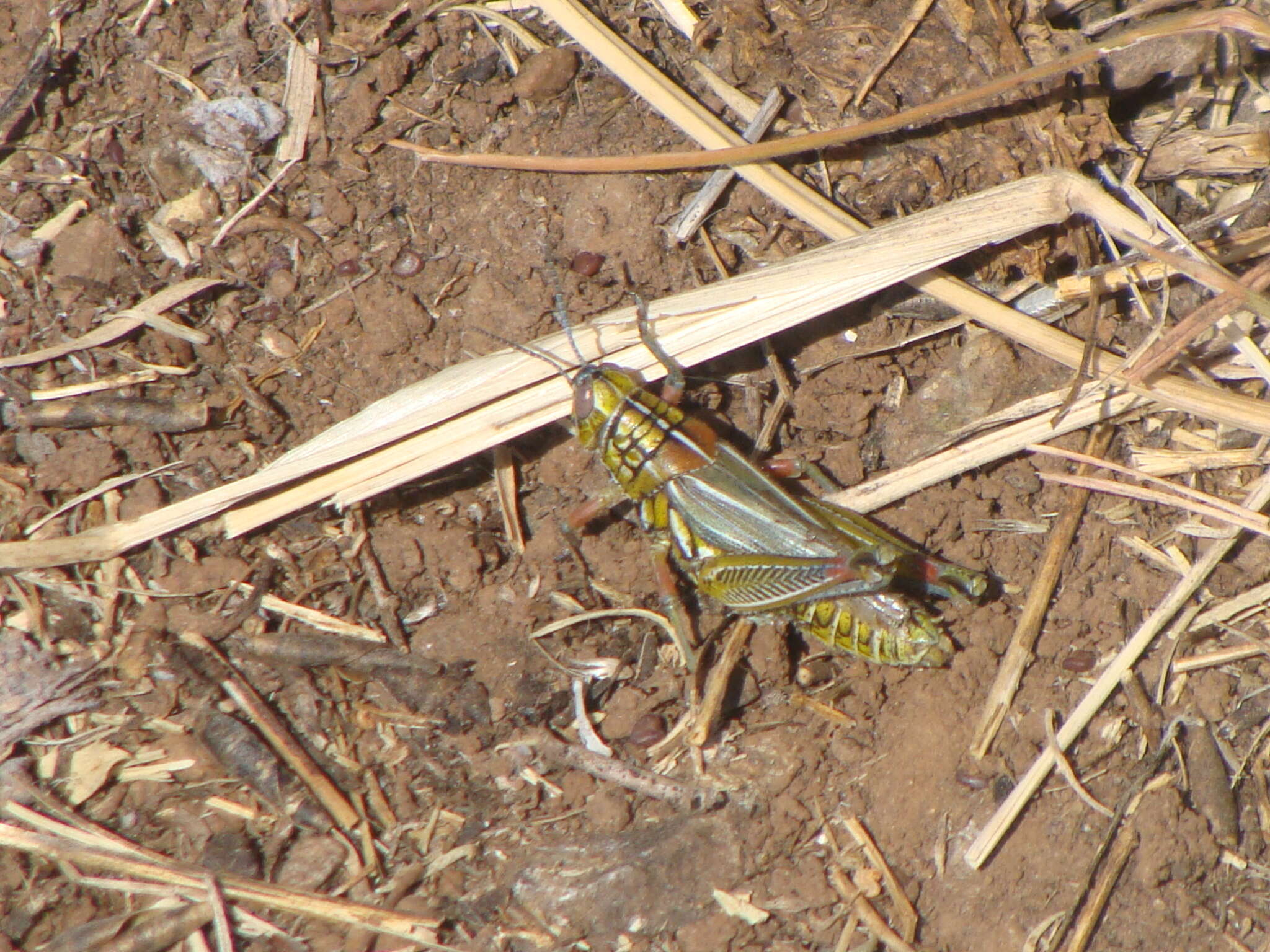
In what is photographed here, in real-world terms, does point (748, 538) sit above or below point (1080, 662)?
above

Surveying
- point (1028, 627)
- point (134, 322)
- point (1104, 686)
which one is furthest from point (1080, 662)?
point (134, 322)

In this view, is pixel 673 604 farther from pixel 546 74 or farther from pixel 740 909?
pixel 546 74

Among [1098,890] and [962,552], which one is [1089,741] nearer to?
[1098,890]

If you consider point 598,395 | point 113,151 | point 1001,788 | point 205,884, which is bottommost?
point 1001,788

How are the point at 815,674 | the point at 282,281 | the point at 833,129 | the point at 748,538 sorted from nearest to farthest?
1. the point at 833,129
2. the point at 282,281
3. the point at 748,538
4. the point at 815,674

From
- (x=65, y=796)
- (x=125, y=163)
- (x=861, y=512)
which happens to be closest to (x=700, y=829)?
(x=861, y=512)

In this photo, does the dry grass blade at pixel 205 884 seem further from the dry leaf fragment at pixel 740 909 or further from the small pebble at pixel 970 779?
the small pebble at pixel 970 779

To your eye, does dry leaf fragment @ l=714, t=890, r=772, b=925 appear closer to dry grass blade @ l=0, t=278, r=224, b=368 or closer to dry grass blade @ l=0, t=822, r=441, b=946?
dry grass blade @ l=0, t=822, r=441, b=946
